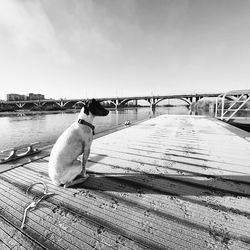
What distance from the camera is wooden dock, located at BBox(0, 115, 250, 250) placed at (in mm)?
1496

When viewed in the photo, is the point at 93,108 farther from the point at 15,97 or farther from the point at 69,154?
the point at 15,97

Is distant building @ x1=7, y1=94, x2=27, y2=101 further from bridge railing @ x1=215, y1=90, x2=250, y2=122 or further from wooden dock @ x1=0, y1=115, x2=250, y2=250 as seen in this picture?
wooden dock @ x1=0, y1=115, x2=250, y2=250

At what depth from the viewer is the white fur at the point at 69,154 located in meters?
2.32

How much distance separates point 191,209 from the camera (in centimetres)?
191

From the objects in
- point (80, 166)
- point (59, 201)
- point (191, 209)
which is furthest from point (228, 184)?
point (59, 201)

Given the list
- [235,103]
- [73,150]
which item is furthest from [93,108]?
[235,103]

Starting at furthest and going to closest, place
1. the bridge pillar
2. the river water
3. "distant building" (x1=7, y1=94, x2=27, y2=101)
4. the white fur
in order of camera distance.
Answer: "distant building" (x1=7, y1=94, x2=27, y2=101)
the bridge pillar
the river water
the white fur

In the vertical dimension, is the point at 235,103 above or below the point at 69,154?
above

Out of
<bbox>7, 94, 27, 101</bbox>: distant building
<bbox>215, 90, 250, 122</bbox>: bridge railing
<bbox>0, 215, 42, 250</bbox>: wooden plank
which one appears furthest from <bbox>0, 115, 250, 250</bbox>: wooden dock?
<bbox>7, 94, 27, 101</bbox>: distant building

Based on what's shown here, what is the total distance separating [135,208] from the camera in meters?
1.93

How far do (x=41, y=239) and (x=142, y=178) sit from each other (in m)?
1.79

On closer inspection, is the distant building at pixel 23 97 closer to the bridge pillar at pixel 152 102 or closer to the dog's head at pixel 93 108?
the bridge pillar at pixel 152 102

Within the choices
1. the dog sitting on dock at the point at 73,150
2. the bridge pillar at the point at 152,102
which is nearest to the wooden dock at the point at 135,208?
the dog sitting on dock at the point at 73,150

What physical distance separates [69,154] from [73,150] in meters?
0.10
